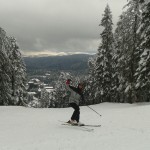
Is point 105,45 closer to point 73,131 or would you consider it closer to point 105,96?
point 105,96

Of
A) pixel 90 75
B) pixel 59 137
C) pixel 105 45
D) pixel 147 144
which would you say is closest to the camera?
pixel 147 144

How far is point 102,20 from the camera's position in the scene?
4328 cm

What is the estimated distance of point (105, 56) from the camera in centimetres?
4269

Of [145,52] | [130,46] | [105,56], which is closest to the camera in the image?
[145,52]

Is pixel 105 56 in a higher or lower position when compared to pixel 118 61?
higher

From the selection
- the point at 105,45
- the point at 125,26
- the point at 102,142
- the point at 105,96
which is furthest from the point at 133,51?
the point at 102,142

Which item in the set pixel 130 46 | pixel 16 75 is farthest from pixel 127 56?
pixel 16 75

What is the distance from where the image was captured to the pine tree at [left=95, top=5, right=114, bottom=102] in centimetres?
4264

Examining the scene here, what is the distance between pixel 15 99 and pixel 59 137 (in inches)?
1286

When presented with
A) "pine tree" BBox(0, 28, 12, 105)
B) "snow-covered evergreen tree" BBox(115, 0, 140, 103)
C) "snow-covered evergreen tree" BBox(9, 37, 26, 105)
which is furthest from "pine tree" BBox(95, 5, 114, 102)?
"pine tree" BBox(0, 28, 12, 105)

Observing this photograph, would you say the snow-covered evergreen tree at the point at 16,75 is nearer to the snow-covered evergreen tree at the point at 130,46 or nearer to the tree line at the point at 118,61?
the tree line at the point at 118,61

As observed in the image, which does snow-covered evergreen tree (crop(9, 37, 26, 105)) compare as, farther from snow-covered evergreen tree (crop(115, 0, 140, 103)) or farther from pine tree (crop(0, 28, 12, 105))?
snow-covered evergreen tree (crop(115, 0, 140, 103))

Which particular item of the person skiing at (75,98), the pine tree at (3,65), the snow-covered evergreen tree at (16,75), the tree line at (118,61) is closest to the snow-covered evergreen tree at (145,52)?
the tree line at (118,61)

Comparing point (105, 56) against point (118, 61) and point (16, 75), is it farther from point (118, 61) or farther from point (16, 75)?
point (16, 75)
